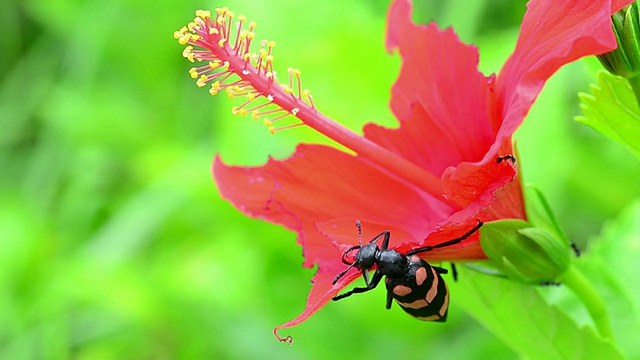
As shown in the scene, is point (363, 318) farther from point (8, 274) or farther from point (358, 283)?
point (8, 274)

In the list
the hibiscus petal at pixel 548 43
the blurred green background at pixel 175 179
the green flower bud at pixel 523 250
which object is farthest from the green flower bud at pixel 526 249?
the blurred green background at pixel 175 179

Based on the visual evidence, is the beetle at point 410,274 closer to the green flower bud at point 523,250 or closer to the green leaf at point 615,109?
the green flower bud at point 523,250

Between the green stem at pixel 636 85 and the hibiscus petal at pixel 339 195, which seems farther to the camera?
the hibiscus petal at pixel 339 195

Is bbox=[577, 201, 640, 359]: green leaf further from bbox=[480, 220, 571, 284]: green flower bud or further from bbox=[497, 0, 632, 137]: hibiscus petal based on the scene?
bbox=[497, 0, 632, 137]: hibiscus petal

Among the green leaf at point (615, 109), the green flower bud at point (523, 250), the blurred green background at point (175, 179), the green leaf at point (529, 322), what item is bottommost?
the green leaf at point (529, 322)

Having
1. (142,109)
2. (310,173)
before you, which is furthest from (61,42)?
(310,173)

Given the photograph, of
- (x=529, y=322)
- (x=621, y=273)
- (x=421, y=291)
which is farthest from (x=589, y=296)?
(x=621, y=273)
